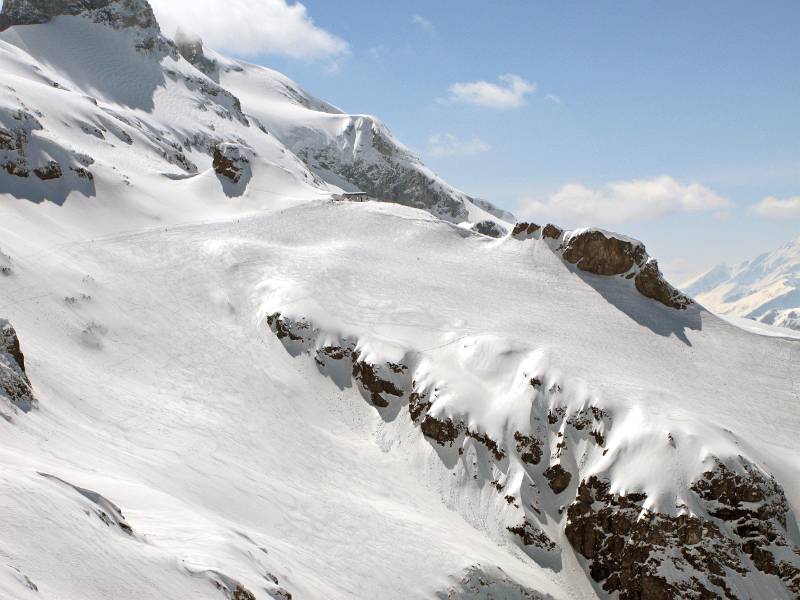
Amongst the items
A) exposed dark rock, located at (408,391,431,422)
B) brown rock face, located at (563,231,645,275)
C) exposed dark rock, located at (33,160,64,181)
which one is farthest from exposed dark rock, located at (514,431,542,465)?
exposed dark rock, located at (33,160,64,181)

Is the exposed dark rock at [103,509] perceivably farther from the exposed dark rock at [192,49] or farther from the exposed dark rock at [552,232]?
the exposed dark rock at [192,49]

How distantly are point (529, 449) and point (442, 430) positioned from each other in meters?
4.79

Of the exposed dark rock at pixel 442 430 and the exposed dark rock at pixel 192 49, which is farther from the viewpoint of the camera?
the exposed dark rock at pixel 192 49

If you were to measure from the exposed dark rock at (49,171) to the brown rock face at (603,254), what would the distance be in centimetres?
3932

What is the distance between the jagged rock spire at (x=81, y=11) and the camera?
333 feet

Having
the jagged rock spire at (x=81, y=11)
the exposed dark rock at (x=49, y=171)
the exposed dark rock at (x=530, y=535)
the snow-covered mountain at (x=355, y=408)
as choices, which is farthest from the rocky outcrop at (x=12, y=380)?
the jagged rock spire at (x=81, y=11)

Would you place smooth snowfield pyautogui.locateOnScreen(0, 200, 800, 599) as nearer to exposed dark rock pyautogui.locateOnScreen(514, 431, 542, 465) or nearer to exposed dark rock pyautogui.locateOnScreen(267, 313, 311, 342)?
exposed dark rock pyautogui.locateOnScreen(267, 313, 311, 342)

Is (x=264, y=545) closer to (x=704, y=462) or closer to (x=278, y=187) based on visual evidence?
(x=704, y=462)

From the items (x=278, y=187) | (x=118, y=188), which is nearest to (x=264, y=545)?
(x=118, y=188)

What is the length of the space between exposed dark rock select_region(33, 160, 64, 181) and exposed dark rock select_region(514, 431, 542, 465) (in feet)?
128

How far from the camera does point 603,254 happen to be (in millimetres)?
46312

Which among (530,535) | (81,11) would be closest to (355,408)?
(530,535)

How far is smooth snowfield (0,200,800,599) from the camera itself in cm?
1822

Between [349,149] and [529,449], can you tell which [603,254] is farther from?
[349,149]
